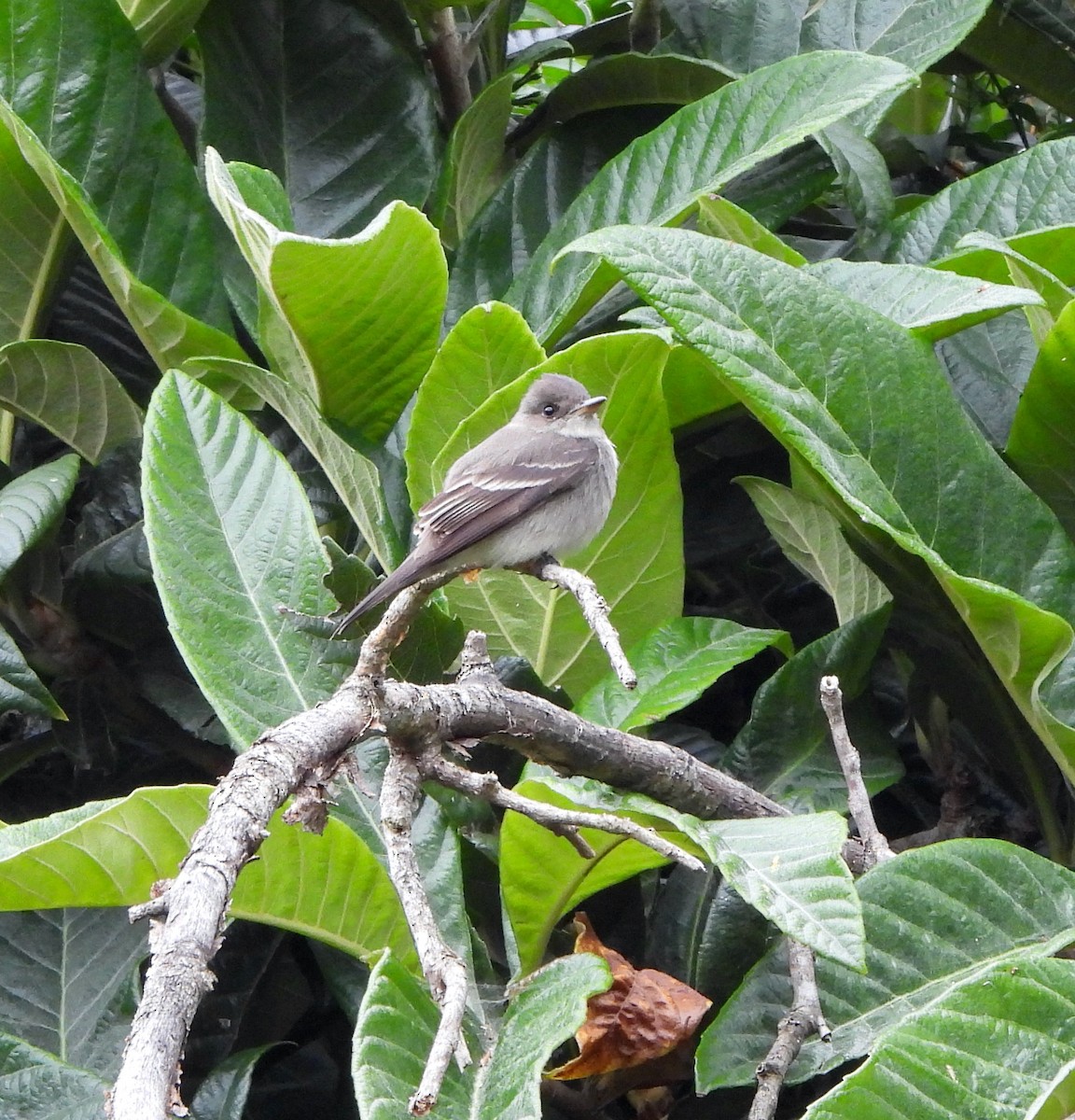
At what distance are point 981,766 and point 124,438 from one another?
Result: 5.13 ft

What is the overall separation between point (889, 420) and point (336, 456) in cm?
83

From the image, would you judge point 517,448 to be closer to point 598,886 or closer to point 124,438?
point 124,438

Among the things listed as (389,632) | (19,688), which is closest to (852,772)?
(389,632)

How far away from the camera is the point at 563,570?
185 centimetres

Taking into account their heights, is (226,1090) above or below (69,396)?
below

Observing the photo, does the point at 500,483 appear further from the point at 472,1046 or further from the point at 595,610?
the point at 472,1046

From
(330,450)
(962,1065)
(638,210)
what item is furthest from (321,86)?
(962,1065)

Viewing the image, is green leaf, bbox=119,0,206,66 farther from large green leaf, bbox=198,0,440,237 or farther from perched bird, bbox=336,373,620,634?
perched bird, bbox=336,373,620,634

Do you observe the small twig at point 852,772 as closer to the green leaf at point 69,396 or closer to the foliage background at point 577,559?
the foliage background at point 577,559

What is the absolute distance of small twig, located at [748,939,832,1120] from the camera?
1.45 meters

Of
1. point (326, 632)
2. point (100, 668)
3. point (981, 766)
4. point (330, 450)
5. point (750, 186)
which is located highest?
point (750, 186)

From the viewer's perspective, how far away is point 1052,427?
202 cm

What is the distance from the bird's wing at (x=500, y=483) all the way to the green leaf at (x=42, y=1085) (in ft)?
3.11

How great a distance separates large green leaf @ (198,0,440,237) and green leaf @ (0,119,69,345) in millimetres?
471
